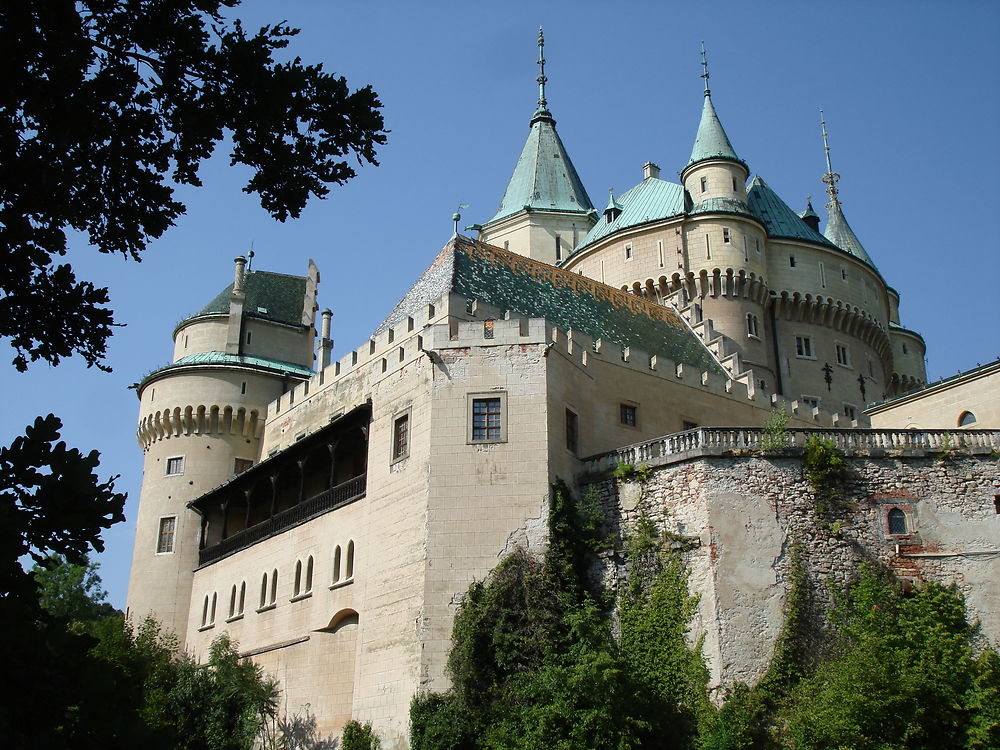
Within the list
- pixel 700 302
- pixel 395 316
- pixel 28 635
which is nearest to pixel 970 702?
pixel 28 635

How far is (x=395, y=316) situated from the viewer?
123 feet

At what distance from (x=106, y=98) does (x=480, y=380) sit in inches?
694

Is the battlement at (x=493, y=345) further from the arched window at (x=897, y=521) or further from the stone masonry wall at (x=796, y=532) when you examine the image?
the arched window at (x=897, y=521)

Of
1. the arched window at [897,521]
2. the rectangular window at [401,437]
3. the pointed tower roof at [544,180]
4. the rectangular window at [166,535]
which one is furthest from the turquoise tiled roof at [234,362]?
the arched window at [897,521]

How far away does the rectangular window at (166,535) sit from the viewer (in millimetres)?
40406

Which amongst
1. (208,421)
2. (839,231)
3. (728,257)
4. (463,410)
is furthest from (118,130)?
(839,231)

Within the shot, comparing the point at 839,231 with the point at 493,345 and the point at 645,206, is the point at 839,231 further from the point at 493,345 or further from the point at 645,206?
the point at 493,345

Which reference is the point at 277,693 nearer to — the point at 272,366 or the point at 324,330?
the point at 272,366

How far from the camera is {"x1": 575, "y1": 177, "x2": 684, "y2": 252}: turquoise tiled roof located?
4800 centimetres

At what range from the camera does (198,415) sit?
41469 mm

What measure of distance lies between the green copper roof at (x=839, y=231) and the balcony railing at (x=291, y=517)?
41157 mm

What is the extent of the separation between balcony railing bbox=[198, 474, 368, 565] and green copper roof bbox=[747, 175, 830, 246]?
25.1m

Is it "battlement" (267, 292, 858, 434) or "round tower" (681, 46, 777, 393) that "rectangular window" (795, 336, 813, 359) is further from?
"battlement" (267, 292, 858, 434)

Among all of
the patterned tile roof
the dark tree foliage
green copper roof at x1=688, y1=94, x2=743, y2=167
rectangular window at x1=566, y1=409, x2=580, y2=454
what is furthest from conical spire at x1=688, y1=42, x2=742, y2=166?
the dark tree foliage
